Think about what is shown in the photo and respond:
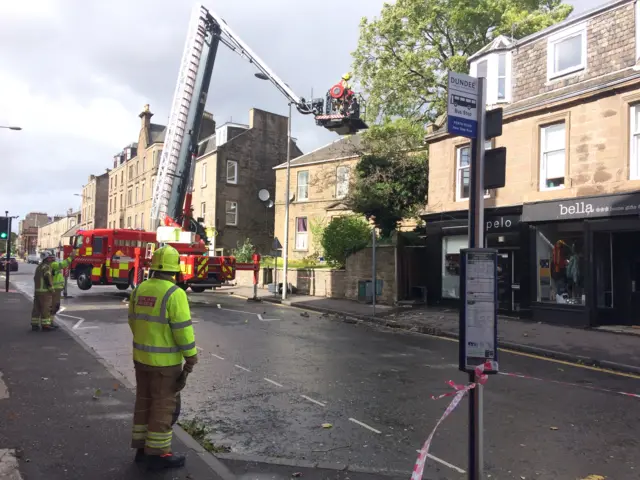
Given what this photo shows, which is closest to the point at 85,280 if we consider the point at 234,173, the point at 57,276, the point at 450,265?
the point at 57,276

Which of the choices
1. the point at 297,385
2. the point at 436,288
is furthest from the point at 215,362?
the point at 436,288

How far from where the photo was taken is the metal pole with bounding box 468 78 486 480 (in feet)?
11.7

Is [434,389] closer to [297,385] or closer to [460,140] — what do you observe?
[297,385]

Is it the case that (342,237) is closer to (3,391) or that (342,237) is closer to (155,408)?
(3,391)

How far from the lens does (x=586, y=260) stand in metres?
13.6

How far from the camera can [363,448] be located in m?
4.78

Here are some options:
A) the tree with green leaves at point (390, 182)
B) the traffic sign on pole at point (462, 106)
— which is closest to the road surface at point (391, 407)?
the traffic sign on pole at point (462, 106)

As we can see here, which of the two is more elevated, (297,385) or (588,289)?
(588,289)

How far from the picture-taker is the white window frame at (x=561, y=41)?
14555 millimetres

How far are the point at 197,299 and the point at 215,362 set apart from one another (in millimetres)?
11959

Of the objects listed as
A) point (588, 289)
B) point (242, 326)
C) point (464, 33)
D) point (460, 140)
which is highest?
point (464, 33)

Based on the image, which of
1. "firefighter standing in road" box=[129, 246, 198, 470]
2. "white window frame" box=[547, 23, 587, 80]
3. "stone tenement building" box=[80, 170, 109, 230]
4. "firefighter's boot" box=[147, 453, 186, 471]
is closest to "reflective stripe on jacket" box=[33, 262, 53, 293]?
"firefighter standing in road" box=[129, 246, 198, 470]

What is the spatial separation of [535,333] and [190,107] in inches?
504

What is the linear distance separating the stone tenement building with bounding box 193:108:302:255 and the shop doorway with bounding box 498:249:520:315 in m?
24.0
